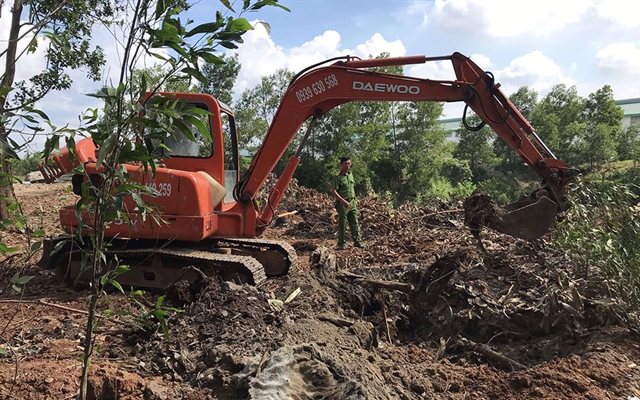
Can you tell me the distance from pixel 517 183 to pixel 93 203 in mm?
35488

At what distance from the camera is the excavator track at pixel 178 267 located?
563 cm

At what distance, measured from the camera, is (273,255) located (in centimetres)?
648

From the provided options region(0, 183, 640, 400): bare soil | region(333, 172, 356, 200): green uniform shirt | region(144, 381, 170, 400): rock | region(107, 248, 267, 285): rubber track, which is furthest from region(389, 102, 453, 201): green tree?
region(144, 381, 170, 400): rock

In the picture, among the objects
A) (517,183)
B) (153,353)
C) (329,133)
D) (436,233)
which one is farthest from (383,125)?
(153,353)

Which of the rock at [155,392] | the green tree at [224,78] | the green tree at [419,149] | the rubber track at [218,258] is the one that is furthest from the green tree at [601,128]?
the rock at [155,392]

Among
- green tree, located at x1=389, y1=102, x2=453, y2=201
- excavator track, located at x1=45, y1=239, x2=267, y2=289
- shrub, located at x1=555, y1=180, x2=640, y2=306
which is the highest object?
green tree, located at x1=389, y1=102, x2=453, y2=201

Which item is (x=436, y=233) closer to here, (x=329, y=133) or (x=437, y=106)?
(x=329, y=133)

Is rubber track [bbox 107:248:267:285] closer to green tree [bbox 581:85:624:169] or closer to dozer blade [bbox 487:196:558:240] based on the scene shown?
dozer blade [bbox 487:196:558:240]

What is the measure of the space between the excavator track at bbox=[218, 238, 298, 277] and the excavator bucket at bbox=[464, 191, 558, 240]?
250 centimetres

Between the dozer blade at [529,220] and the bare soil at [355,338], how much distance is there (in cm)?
55

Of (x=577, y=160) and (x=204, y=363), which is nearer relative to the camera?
(x=204, y=363)

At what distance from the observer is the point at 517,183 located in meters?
33.7

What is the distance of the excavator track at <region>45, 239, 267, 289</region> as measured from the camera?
5.63m

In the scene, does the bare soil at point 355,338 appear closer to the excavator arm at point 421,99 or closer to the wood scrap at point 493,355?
the wood scrap at point 493,355
